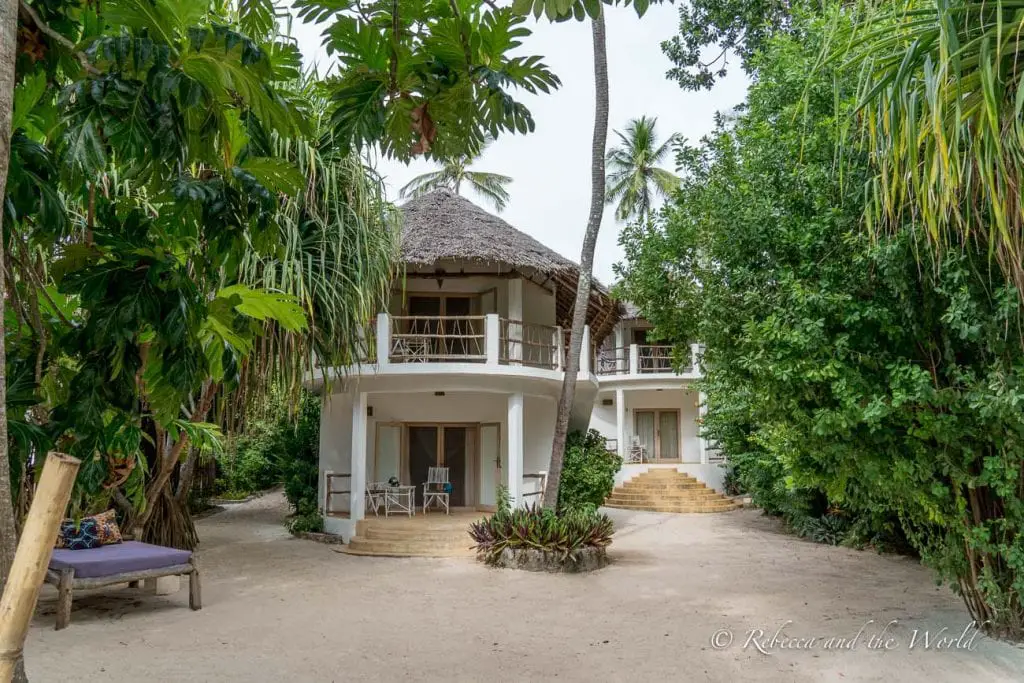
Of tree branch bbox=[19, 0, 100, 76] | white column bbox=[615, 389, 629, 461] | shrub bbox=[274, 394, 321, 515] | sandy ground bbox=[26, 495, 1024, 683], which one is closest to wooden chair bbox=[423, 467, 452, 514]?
shrub bbox=[274, 394, 321, 515]

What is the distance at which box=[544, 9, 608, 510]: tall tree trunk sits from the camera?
10.8 m

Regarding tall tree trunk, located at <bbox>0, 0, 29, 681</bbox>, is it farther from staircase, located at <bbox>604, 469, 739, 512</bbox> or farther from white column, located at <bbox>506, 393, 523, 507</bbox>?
staircase, located at <bbox>604, 469, 739, 512</bbox>

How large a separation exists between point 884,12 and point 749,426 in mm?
11212

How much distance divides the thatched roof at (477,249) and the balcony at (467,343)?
973mm

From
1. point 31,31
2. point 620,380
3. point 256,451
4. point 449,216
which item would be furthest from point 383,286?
point 620,380

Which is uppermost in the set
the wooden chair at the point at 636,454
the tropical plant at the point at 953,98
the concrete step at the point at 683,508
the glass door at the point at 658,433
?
the tropical plant at the point at 953,98

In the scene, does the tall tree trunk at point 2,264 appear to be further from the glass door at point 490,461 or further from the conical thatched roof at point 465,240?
the glass door at point 490,461

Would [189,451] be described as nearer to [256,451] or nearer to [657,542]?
[657,542]

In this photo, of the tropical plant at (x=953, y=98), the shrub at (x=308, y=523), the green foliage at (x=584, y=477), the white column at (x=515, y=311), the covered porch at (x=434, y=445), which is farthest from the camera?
the covered porch at (x=434, y=445)

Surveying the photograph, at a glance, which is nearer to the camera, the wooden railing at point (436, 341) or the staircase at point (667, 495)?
the wooden railing at point (436, 341)

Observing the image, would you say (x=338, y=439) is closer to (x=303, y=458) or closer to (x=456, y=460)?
(x=303, y=458)

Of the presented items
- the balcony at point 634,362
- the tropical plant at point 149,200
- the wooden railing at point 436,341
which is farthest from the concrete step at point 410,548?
the balcony at point 634,362

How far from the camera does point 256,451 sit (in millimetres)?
19156

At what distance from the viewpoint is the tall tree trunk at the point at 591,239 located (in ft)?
35.3
